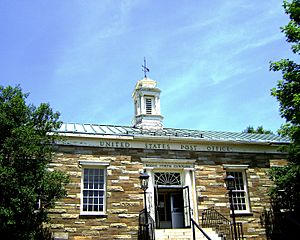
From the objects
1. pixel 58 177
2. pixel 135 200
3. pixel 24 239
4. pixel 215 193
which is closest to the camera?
pixel 24 239

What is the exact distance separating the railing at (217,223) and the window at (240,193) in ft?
3.26

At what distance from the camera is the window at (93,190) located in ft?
48.0

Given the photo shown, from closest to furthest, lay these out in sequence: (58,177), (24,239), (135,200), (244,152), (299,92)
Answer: (24,239)
(58,177)
(299,92)
(135,200)
(244,152)

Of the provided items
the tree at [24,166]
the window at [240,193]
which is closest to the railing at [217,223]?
the window at [240,193]

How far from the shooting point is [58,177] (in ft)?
39.5

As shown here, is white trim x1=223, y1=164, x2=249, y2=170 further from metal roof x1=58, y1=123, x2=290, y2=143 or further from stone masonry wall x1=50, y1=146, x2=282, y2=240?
metal roof x1=58, y1=123, x2=290, y2=143

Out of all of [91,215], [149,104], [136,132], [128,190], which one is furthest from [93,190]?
[149,104]

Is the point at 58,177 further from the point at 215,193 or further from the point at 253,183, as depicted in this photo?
the point at 253,183

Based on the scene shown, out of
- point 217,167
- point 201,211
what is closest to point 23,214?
point 201,211

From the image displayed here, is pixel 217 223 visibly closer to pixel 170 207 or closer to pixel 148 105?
pixel 170 207

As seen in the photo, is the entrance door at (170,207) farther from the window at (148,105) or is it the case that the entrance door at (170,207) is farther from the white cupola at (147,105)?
the window at (148,105)

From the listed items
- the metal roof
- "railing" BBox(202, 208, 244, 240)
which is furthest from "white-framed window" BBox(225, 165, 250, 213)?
the metal roof

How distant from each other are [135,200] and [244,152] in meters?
5.71

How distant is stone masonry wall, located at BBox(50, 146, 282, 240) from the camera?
14102mm
